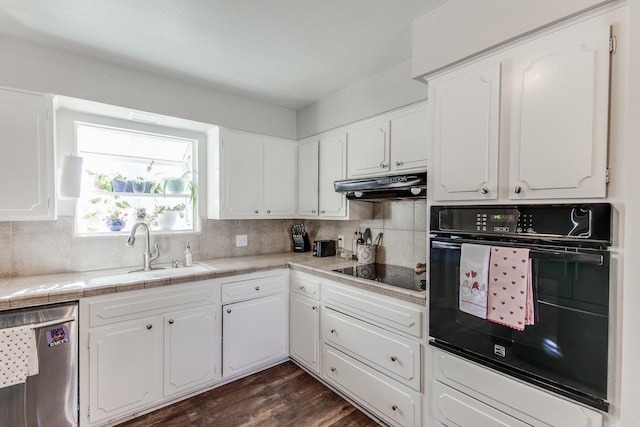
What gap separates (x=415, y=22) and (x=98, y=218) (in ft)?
8.79

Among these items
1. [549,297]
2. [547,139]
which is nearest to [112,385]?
[549,297]

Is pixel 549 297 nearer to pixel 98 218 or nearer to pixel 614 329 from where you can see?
pixel 614 329

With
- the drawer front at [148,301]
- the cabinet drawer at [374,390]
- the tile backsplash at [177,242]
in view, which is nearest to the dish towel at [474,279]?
the cabinet drawer at [374,390]

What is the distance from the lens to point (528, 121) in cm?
129

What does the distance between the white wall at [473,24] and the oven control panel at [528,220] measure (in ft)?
2.46

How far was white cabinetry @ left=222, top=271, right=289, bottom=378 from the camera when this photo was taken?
7.77 ft

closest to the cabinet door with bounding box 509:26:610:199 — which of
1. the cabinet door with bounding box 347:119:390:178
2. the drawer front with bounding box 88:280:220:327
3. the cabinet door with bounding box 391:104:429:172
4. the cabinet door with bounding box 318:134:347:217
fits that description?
the cabinet door with bounding box 391:104:429:172

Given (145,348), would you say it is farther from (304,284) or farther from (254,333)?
(304,284)

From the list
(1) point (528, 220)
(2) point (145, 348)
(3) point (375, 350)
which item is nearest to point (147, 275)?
(2) point (145, 348)

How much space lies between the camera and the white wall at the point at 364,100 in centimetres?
209

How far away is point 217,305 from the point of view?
2316 millimetres

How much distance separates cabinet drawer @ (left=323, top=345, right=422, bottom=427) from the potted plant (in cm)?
209

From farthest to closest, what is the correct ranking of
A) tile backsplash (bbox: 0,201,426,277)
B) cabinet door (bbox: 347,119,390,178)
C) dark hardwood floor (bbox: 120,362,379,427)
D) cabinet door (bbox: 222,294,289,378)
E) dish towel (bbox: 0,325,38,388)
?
cabinet door (bbox: 222,294,289,378)
cabinet door (bbox: 347,119,390,178)
tile backsplash (bbox: 0,201,426,277)
dark hardwood floor (bbox: 120,362,379,427)
dish towel (bbox: 0,325,38,388)

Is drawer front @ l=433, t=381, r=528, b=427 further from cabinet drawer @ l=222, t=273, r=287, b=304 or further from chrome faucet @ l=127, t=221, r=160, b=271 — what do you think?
chrome faucet @ l=127, t=221, r=160, b=271
